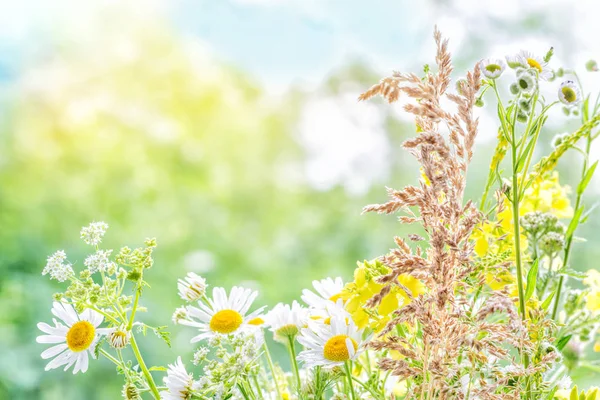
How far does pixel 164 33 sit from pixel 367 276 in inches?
95.6

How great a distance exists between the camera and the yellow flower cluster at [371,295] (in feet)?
1.51

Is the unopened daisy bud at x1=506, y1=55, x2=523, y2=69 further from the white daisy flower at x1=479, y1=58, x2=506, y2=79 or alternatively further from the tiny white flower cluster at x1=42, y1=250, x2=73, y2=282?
the tiny white flower cluster at x1=42, y1=250, x2=73, y2=282

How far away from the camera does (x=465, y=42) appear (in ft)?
8.70

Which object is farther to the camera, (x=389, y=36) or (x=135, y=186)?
(x=389, y=36)

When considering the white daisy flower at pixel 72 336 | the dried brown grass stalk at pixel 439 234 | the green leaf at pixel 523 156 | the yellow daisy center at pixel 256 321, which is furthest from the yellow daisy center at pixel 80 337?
the green leaf at pixel 523 156

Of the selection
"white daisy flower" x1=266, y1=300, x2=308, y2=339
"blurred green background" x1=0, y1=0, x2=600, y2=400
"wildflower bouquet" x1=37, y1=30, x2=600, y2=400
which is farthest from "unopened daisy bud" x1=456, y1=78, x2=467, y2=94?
"blurred green background" x1=0, y1=0, x2=600, y2=400

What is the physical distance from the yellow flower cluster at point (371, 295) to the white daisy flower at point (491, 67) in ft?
0.50

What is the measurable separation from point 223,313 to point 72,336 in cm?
12

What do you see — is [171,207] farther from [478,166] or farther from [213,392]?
[213,392]

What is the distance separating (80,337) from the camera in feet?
1.57

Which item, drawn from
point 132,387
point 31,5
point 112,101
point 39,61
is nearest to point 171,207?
point 112,101

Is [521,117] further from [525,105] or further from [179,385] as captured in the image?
[179,385]

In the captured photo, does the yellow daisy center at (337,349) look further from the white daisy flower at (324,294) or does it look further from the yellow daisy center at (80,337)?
the yellow daisy center at (80,337)

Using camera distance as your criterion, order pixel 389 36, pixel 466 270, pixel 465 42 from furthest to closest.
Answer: pixel 389 36
pixel 465 42
pixel 466 270
